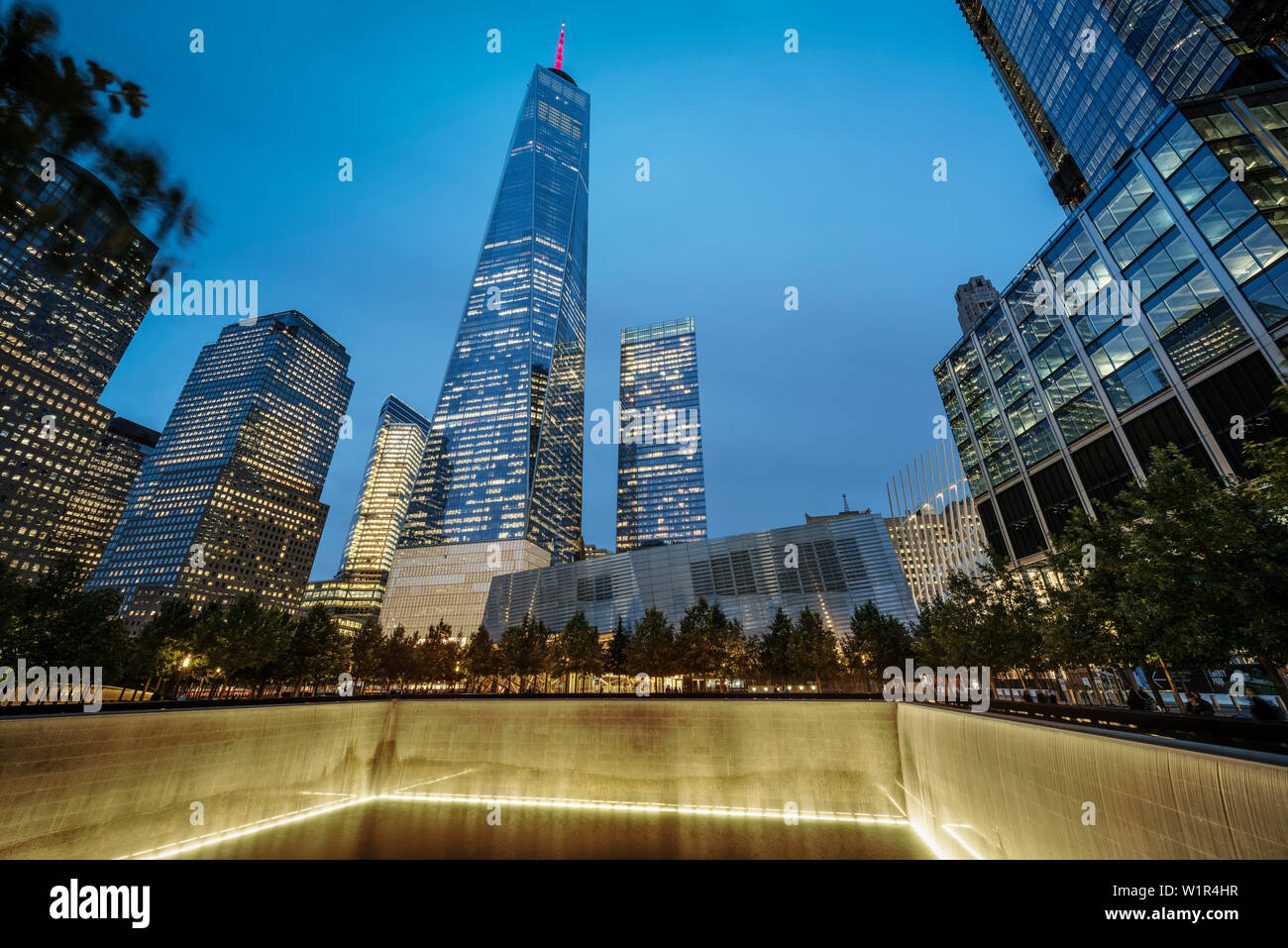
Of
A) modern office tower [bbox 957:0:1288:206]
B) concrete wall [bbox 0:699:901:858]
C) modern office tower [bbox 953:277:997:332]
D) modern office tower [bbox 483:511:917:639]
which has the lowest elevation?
concrete wall [bbox 0:699:901:858]

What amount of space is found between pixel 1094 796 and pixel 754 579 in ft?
285

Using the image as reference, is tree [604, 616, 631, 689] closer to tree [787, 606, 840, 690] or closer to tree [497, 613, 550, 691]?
tree [497, 613, 550, 691]

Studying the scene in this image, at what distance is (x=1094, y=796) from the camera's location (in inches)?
405

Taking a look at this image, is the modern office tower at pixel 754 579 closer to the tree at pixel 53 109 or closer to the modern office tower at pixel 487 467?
the modern office tower at pixel 487 467

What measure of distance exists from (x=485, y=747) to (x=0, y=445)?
588 feet

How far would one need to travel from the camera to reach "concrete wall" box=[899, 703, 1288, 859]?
23.7 feet

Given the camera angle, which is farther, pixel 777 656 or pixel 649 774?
pixel 777 656

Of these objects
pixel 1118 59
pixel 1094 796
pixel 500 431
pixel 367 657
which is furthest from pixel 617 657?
pixel 500 431

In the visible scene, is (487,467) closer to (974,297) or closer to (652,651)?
(652,651)

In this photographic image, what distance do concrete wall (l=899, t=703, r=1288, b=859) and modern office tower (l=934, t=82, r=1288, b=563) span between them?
33.6 meters

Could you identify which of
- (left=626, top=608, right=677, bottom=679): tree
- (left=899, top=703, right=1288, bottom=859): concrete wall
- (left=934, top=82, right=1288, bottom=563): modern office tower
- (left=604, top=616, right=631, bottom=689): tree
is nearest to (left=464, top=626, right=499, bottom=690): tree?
(left=604, top=616, right=631, bottom=689): tree

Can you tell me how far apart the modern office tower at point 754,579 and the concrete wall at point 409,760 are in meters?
56.2

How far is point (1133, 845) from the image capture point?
30.0 feet

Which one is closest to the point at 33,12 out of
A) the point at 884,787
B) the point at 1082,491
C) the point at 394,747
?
the point at 884,787
